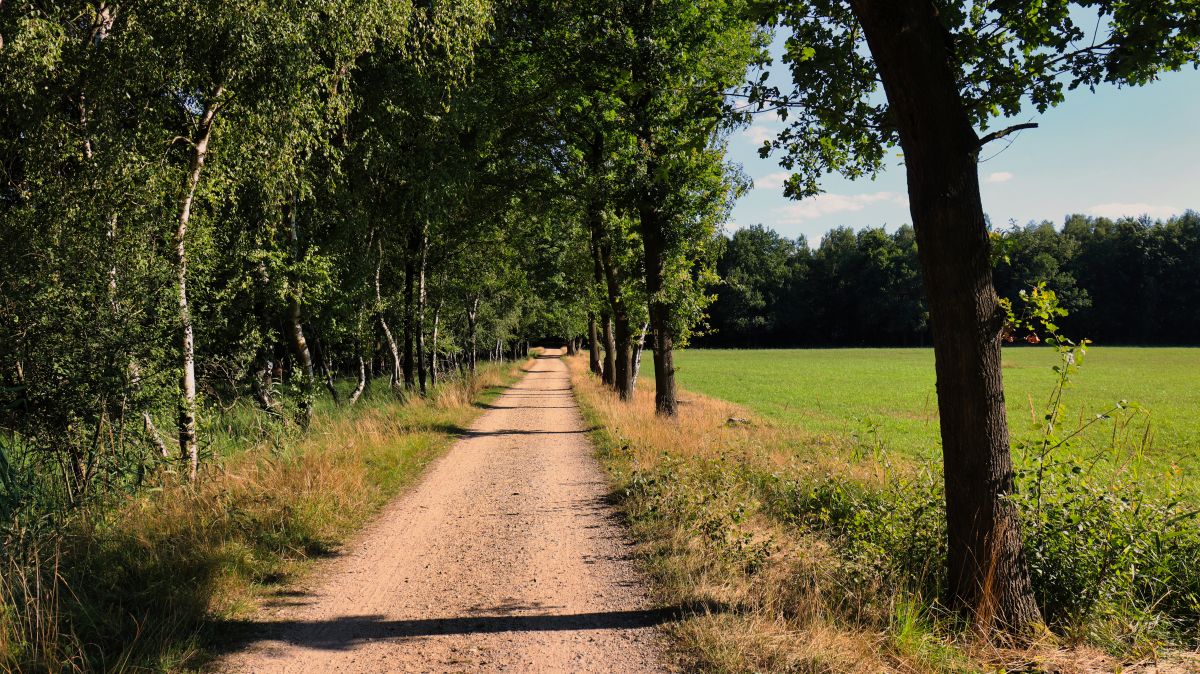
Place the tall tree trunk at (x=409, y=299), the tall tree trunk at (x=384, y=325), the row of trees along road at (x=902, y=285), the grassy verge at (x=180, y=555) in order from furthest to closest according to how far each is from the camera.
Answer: the row of trees along road at (x=902, y=285), the tall tree trunk at (x=409, y=299), the tall tree trunk at (x=384, y=325), the grassy verge at (x=180, y=555)

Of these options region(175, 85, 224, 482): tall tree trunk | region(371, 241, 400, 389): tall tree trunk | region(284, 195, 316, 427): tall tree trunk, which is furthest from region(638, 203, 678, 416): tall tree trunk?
region(371, 241, 400, 389): tall tree trunk

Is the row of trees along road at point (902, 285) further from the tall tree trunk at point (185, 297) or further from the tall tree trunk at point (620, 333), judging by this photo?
the tall tree trunk at point (185, 297)

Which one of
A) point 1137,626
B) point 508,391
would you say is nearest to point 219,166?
point 1137,626

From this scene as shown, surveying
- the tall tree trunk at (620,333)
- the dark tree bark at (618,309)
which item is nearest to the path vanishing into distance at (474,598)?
the dark tree bark at (618,309)

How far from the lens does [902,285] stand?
108 meters

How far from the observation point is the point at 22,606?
411 centimetres

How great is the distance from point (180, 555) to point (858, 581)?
19.8 feet

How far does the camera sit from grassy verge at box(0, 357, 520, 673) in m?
3.74

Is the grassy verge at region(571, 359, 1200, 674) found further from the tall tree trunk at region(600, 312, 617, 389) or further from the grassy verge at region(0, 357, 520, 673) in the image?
the tall tree trunk at region(600, 312, 617, 389)

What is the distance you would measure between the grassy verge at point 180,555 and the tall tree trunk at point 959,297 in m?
5.64

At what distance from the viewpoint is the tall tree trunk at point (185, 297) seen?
7.86m

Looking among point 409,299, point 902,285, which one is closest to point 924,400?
point 409,299

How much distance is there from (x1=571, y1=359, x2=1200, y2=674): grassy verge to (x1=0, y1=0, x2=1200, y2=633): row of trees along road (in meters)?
0.49

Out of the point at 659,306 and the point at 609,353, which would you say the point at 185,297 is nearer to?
the point at 659,306
